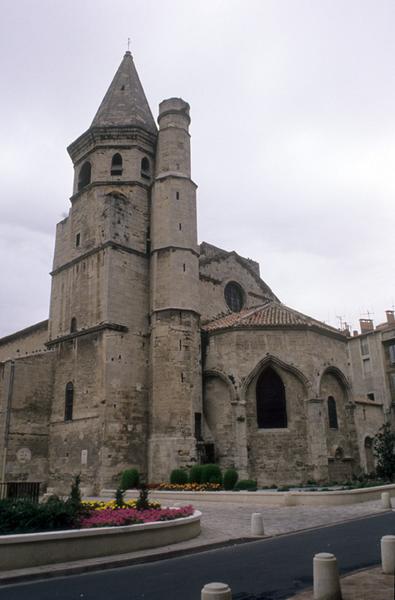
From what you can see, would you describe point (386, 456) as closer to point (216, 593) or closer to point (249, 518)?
point (249, 518)

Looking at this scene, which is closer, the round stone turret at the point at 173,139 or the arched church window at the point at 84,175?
the round stone turret at the point at 173,139

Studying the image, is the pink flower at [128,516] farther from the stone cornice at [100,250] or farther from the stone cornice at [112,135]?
the stone cornice at [112,135]

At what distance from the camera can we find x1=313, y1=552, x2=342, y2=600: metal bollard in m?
5.43

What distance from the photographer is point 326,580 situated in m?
5.46

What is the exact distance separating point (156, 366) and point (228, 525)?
36.9ft

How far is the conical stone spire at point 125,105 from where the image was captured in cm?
2872

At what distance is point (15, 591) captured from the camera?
7.03 meters

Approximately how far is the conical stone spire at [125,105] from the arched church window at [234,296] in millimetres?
10010

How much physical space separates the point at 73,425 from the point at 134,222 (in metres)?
10.5

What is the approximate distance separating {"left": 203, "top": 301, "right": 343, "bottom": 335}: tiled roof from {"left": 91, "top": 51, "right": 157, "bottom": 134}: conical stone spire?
11.9 metres

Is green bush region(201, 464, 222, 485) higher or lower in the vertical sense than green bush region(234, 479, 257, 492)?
higher

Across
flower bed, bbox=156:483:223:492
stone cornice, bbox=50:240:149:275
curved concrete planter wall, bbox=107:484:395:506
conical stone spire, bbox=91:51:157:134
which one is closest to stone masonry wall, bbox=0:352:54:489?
stone cornice, bbox=50:240:149:275

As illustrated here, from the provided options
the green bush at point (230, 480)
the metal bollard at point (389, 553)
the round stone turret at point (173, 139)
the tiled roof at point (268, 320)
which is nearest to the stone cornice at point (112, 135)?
the round stone turret at point (173, 139)

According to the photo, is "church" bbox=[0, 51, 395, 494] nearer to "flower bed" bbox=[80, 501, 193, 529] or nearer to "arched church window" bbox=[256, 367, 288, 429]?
"arched church window" bbox=[256, 367, 288, 429]
